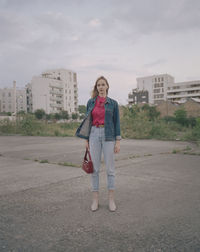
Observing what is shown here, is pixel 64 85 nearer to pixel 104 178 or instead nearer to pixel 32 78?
pixel 32 78

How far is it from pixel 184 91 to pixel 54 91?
54.0 metres

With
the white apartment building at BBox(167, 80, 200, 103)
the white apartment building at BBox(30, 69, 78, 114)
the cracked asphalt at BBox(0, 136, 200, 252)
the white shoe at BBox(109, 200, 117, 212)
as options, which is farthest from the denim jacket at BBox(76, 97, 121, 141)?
the white apartment building at BBox(167, 80, 200, 103)

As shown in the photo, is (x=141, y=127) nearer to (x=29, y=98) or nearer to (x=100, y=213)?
(x=100, y=213)

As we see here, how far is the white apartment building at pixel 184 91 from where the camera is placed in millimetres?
106000

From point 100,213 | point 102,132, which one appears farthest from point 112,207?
point 102,132

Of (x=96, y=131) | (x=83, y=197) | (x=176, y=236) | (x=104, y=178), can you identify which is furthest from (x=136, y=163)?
(x=176, y=236)

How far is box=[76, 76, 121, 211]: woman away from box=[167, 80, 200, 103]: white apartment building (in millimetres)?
104238

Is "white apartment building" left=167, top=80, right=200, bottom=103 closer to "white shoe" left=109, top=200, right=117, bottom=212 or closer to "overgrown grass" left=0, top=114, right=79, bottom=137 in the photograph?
"overgrown grass" left=0, top=114, right=79, bottom=137

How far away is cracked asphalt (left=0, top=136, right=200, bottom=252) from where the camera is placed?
2.55m

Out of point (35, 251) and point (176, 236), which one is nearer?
point (35, 251)

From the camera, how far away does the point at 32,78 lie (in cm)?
10238

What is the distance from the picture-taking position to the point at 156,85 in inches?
4860

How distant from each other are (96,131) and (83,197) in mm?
1146

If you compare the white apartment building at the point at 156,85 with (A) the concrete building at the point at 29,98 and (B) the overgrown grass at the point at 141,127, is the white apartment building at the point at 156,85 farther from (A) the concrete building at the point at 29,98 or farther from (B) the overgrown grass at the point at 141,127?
(B) the overgrown grass at the point at 141,127
